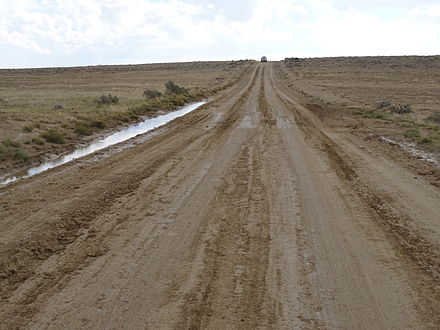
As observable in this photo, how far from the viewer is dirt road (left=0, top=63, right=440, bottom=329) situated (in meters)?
4.59

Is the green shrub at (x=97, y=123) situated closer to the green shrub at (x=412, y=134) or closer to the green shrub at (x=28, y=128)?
the green shrub at (x=28, y=128)

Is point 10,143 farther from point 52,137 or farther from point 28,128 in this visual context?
point 28,128

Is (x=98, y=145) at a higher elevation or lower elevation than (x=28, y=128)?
lower

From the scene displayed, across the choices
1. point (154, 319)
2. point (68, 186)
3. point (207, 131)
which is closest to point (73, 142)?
point (207, 131)

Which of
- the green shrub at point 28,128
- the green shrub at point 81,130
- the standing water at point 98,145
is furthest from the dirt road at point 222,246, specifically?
the green shrub at point 81,130

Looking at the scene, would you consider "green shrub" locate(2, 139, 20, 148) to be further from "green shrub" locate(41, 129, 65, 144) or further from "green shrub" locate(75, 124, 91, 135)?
"green shrub" locate(75, 124, 91, 135)

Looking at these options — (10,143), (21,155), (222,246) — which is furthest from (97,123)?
(222,246)

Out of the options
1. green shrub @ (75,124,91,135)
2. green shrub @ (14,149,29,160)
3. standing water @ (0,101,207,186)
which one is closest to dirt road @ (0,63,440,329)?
standing water @ (0,101,207,186)

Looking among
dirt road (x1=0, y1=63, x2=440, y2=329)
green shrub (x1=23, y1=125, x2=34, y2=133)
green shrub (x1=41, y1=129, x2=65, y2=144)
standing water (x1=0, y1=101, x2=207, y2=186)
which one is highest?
dirt road (x1=0, y1=63, x2=440, y2=329)

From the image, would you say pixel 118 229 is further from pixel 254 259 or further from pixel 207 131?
pixel 207 131

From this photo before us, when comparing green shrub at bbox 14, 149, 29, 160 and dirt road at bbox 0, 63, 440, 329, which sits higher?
dirt road at bbox 0, 63, 440, 329

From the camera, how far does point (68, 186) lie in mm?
9602

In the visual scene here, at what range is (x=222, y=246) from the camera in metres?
6.23

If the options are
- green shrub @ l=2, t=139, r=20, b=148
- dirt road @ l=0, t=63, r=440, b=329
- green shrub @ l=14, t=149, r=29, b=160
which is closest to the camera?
dirt road @ l=0, t=63, r=440, b=329
